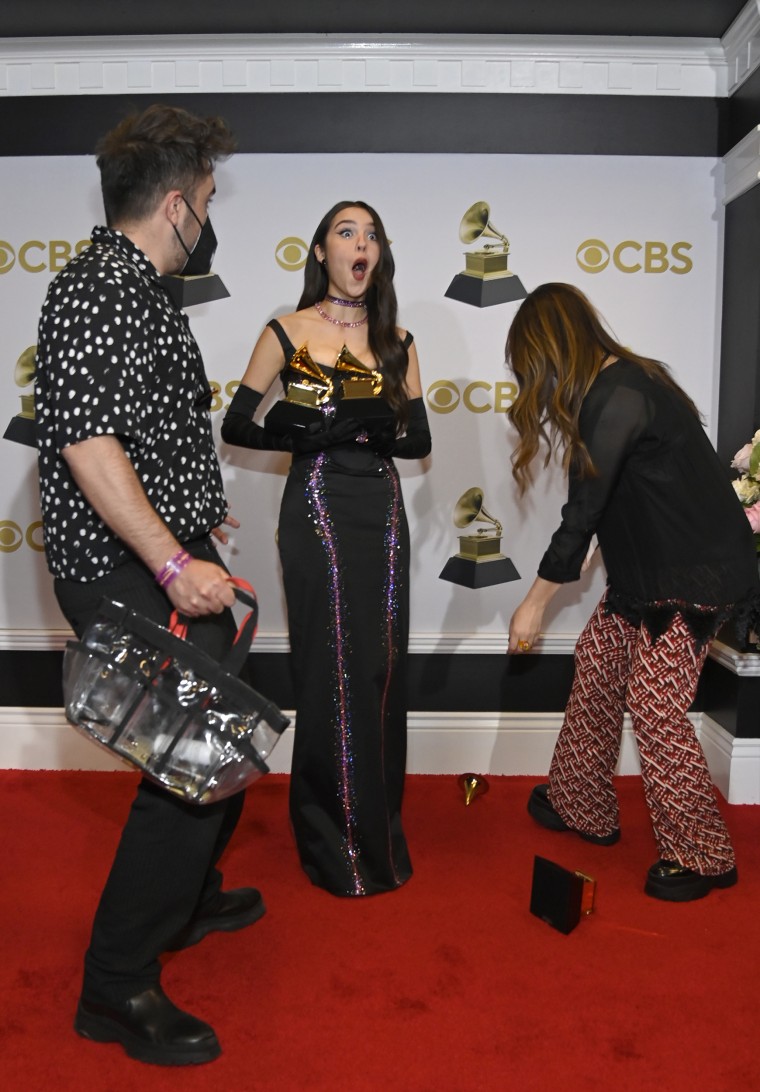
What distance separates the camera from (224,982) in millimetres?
2352

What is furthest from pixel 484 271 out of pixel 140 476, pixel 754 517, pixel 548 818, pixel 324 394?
pixel 140 476

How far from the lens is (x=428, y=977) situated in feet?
7.80

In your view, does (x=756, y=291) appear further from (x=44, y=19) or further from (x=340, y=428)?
(x=44, y=19)

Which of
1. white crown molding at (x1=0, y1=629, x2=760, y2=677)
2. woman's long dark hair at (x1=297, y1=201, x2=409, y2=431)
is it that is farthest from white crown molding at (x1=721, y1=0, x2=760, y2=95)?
white crown molding at (x1=0, y1=629, x2=760, y2=677)

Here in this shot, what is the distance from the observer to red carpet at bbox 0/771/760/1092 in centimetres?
204

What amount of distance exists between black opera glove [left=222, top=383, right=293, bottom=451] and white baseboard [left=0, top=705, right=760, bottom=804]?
1.22m

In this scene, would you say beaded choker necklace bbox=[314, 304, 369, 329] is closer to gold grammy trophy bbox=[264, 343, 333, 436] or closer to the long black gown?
gold grammy trophy bbox=[264, 343, 333, 436]

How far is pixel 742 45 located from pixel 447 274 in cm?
118

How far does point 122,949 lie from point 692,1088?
3.70ft

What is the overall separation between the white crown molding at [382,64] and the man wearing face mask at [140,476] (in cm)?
159

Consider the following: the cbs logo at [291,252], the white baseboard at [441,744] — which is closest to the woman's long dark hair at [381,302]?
the cbs logo at [291,252]

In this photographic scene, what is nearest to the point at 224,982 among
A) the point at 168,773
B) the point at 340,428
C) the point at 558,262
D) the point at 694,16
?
the point at 168,773

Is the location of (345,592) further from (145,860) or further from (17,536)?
(17,536)

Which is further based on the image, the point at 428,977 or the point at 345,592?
the point at 345,592
